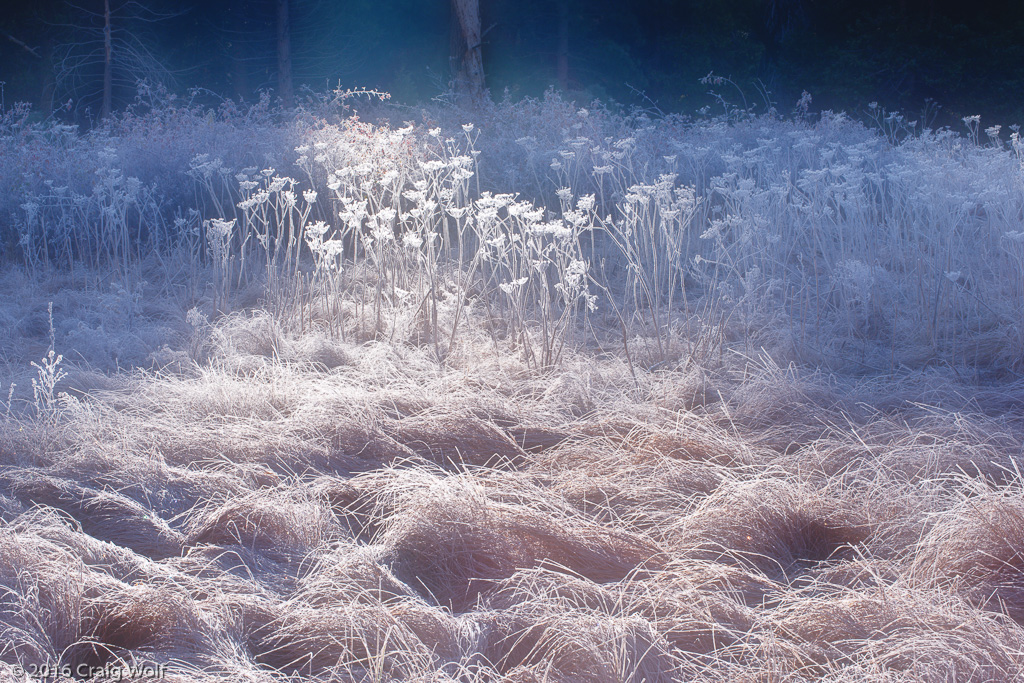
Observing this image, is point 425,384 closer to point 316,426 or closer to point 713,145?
point 316,426

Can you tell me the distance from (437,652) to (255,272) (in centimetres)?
366

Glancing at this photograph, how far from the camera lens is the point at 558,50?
18.2 meters

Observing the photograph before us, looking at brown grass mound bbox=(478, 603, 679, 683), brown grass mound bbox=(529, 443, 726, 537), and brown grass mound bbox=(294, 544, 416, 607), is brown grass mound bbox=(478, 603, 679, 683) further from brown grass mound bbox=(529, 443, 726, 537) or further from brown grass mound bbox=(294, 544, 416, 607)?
brown grass mound bbox=(529, 443, 726, 537)

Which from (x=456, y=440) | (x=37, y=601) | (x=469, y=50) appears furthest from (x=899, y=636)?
(x=469, y=50)

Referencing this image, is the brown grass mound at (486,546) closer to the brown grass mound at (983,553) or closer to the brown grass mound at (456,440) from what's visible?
the brown grass mound at (456,440)

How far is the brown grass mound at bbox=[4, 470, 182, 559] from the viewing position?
6.78 feet

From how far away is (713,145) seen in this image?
6594 millimetres

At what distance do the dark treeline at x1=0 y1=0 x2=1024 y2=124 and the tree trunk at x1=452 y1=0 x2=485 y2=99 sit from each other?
3.33m

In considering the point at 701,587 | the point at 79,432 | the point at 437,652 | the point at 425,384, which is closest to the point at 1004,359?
the point at 701,587

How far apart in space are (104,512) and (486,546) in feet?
3.68

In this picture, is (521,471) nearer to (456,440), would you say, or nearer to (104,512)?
(456,440)

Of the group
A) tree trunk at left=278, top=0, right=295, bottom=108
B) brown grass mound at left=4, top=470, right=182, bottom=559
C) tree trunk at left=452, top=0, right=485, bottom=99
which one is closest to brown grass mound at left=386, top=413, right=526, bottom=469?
brown grass mound at left=4, top=470, right=182, bottom=559

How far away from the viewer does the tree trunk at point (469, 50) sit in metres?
10.5
